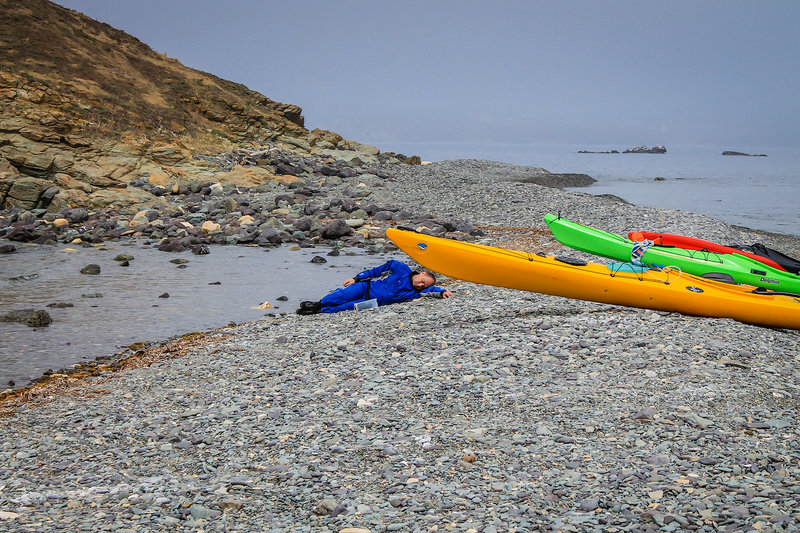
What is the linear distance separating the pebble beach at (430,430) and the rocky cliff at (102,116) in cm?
1807

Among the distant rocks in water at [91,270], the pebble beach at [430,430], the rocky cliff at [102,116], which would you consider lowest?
the pebble beach at [430,430]

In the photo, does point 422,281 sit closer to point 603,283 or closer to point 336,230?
point 603,283

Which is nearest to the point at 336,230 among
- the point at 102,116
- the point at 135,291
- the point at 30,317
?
the point at 135,291

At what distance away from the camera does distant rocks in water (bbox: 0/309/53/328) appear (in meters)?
10.5

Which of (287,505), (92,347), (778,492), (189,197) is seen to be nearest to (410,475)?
(287,505)

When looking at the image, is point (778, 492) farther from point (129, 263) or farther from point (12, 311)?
point (129, 263)

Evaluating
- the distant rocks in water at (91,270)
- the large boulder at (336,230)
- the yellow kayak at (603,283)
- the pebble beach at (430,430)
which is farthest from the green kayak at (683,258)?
the distant rocks in water at (91,270)

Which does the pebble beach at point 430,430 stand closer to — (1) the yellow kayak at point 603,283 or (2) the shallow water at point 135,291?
(1) the yellow kayak at point 603,283

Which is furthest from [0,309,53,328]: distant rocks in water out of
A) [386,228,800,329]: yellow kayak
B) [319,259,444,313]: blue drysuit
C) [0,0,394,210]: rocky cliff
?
[0,0,394,210]: rocky cliff

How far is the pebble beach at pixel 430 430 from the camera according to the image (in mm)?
4371

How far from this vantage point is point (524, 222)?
20.9 metres

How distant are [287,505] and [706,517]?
2.87 m

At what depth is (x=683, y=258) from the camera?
11.8 m

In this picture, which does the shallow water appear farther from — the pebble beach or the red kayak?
the red kayak
